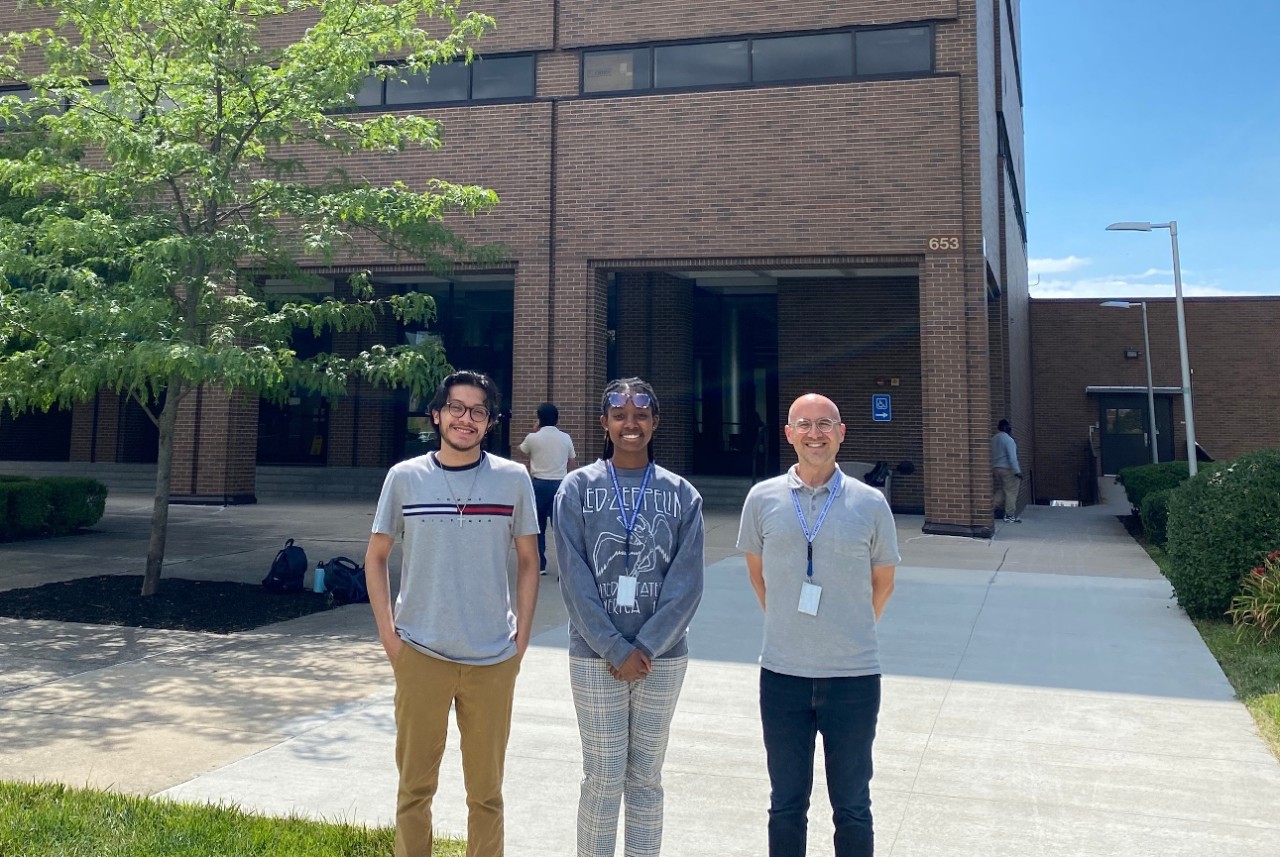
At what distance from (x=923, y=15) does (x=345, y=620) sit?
12.2 metres

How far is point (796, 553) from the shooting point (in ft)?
9.98

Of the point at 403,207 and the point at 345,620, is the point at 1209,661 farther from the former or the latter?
the point at 403,207

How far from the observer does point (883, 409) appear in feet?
61.9

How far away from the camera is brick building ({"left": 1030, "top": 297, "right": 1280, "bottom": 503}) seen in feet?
96.5

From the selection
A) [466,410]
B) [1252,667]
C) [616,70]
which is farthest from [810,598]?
[616,70]

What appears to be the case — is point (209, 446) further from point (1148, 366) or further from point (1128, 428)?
point (1128, 428)

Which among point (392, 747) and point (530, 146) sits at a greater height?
point (530, 146)

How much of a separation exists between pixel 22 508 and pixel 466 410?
39.7ft

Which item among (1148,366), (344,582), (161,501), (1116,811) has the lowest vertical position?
(1116,811)

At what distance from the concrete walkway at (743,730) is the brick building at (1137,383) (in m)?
22.9

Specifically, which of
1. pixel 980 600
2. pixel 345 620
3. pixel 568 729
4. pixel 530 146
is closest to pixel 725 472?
pixel 530 146

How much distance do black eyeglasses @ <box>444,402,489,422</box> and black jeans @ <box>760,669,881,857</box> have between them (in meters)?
1.29

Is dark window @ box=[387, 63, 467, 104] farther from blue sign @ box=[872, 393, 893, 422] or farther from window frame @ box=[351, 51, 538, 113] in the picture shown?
blue sign @ box=[872, 393, 893, 422]

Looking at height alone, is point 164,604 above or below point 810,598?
below
